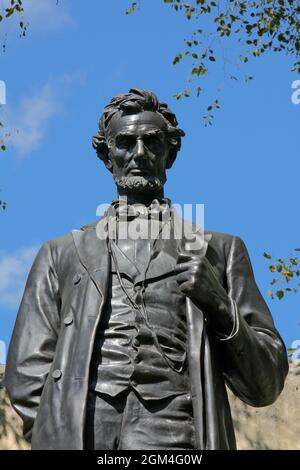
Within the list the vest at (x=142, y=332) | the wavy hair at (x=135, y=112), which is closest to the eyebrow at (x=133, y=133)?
the wavy hair at (x=135, y=112)

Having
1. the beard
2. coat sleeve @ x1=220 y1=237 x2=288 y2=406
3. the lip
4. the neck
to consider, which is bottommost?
coat sleeve @ x1=220 y1=237 x2=288 y2=406

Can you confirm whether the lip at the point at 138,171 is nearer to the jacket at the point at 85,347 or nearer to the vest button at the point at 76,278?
the jacket at the point at 85,347

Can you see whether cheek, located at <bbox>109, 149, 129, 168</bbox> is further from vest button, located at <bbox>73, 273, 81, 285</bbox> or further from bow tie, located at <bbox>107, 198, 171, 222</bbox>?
vest button, located at <bbox>73, 273, 81, 285</bbox>

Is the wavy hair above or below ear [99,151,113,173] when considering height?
above

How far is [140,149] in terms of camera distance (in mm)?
7223

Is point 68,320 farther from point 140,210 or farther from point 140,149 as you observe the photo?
point 140,149

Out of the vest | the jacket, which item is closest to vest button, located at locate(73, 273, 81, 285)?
the jacket

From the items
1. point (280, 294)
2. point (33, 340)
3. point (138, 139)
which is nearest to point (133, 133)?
point (138, 139)

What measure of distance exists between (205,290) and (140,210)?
0.91 meters

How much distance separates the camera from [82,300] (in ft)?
22.1

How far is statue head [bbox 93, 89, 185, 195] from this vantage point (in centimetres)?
724
